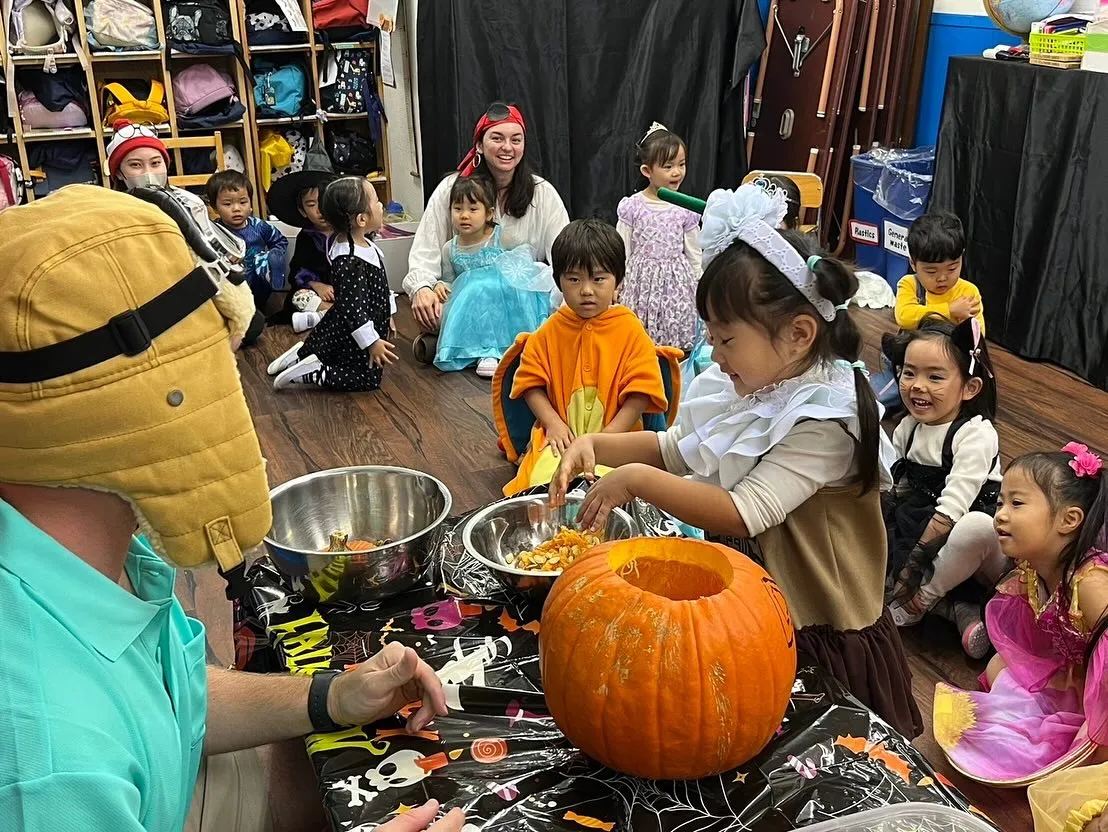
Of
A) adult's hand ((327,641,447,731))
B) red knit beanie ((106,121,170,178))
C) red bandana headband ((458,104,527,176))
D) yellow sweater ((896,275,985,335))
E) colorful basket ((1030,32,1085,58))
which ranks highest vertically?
colorful basket ((1030,32,1085,58))

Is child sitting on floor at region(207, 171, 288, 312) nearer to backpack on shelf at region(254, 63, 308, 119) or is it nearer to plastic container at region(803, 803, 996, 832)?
backpack on shelf at region(254, 63, 308, 119)

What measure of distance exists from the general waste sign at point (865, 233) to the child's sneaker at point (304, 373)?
301 centimetres

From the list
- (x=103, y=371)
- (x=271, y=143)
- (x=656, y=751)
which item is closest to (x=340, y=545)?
(x=656, y=751)

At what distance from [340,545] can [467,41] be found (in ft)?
14.6

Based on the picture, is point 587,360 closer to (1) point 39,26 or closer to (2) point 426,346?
(2) point 426,346

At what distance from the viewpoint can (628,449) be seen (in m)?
1.84

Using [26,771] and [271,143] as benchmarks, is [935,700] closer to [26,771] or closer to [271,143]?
[26,771]

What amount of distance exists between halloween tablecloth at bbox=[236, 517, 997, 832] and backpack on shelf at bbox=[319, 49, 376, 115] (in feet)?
16.8

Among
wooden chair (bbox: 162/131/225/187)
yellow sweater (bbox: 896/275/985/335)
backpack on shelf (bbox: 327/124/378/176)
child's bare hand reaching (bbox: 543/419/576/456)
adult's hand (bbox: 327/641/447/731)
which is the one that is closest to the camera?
adult's hand (bbox: 327/641/447/731)

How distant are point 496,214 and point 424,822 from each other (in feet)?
11.3

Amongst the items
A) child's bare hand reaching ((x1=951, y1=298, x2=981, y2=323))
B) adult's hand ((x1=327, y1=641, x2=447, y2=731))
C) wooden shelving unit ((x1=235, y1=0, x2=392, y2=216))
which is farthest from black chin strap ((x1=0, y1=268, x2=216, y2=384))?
wooden shelving unit ((x1=235, y1=0, x2=392, y2=216))

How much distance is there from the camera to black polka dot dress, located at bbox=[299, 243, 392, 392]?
4133 mm

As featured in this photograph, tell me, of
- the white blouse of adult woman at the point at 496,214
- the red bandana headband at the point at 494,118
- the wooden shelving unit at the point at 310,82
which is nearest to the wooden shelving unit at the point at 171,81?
the wooden shelving unit at the point at 310,82

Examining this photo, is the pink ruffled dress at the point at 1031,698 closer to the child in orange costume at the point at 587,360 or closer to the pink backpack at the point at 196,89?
the child in orange costume at the point at 587,360
